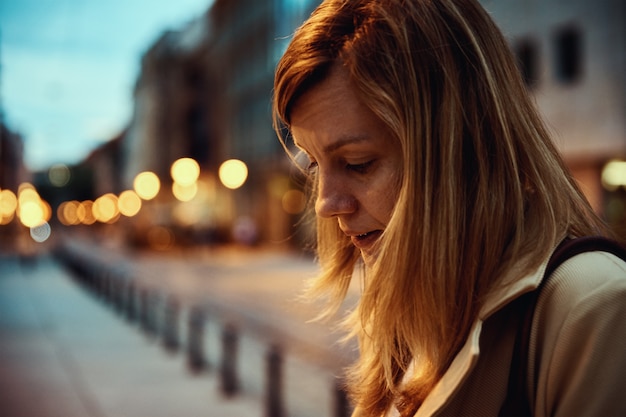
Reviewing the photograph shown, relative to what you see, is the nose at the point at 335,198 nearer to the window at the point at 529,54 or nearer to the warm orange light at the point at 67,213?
the window at the point at 529,54

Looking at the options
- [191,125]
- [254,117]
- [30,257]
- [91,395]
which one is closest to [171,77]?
[191,125]

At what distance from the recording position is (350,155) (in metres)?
1.30

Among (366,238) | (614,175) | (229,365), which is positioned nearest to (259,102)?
(614,175)

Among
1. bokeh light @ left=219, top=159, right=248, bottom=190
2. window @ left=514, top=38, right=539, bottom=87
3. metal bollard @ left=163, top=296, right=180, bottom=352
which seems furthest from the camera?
bokeh light @ left=219, top=159, right=248, bottom=190

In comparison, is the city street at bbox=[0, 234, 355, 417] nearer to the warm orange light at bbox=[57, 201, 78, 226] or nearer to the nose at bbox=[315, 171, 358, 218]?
the nose at bbox=[315, 171, 358, 218]

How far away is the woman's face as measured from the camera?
1271 millimetres

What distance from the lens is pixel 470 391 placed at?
1.09 meters

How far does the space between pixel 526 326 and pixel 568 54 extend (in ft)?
74.8

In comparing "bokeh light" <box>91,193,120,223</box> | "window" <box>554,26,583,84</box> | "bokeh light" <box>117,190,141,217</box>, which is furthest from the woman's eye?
"bokeh light" <box>91,193,120,223</box>

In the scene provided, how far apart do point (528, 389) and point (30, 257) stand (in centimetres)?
4097

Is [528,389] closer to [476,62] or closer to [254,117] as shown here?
[476,62]

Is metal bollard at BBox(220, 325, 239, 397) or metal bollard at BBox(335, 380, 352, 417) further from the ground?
metal bollard at BBox(335, 380, 352, 417)

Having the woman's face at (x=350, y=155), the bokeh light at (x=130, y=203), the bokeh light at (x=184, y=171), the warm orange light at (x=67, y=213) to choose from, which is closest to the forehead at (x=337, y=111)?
the woman's face at (x=350, y=155)

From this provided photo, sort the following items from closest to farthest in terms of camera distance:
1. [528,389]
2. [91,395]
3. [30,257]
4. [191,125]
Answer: [528,389]
[91,395]
[30,257]
[191,125]
